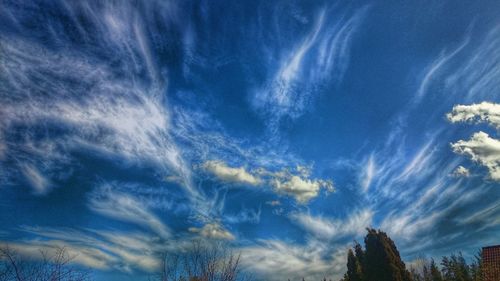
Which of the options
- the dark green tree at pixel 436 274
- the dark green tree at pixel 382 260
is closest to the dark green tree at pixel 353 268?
the dark green tree at pixel 382 260

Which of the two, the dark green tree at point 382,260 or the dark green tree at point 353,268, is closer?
the dark green tree at point 382,260

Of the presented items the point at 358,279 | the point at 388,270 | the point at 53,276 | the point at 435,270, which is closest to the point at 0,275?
the point at 53,276

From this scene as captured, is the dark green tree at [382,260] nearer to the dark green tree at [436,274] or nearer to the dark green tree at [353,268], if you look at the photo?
the dark green tree at [353,268]

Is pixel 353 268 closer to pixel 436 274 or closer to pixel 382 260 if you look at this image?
pixel 382 260

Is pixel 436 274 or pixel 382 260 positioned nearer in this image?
pixel 382 260

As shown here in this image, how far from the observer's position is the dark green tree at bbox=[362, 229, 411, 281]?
28953mm

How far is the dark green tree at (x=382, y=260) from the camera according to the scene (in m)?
29.0

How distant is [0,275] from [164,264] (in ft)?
31.9

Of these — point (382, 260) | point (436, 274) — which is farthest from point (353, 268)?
point (436, 274)

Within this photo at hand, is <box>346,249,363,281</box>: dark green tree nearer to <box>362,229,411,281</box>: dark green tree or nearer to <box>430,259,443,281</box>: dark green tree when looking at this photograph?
<box>362,229,411,281</box>: dark green tree

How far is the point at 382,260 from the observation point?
1180 inches

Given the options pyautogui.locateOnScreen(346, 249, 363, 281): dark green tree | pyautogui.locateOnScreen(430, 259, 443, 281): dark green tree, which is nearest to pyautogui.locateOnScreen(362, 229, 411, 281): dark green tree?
pyautogui.locateOnScreen(346, 249, 363, 281): dark green tree

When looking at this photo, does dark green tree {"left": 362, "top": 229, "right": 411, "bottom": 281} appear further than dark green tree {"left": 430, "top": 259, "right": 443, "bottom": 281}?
No

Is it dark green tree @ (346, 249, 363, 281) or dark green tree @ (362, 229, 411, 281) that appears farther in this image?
dark green tree @ (346, 249, 363, 281)
